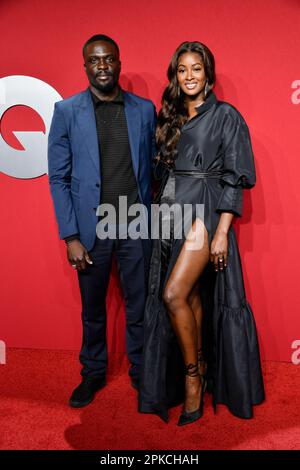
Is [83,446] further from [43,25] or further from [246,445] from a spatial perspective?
[43,25]

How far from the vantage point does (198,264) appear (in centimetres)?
244

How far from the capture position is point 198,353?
8.84ft

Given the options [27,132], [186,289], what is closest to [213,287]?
[186,289]

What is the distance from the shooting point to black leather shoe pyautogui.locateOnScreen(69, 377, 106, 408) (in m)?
2.71

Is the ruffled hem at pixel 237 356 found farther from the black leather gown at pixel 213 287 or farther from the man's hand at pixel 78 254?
the man's hand at pixel 78 254

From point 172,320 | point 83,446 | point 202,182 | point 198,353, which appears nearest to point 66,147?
point 202,182

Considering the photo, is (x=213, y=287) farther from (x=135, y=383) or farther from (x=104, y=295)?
(x=135, y=383)

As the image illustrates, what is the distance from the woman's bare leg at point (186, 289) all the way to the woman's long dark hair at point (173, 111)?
421 mm

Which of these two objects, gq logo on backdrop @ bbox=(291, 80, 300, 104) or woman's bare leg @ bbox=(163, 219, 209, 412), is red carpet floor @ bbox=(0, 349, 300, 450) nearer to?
woman's bare leg @ bbox=(163, 219, 209, 412)

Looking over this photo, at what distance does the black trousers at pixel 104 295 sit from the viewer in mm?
2672

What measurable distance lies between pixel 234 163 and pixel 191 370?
1141mm

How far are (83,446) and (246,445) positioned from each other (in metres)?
0.83

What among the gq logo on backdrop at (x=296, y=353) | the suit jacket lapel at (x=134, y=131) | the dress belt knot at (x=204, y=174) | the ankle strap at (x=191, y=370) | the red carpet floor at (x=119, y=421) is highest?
the suit jacket lapel at (x=134, y=131)

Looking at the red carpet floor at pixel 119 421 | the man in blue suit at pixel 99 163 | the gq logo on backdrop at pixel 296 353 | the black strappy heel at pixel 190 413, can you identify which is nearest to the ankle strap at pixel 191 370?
the black strappy heel at pixel 190 413
